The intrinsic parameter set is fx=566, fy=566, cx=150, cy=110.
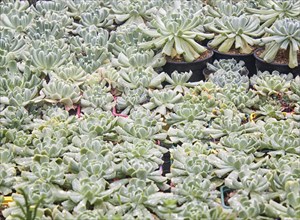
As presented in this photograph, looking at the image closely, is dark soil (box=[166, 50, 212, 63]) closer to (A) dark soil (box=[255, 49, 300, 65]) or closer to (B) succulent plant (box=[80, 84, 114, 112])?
(A) dark soil (box=[255, 49, 300, 65])

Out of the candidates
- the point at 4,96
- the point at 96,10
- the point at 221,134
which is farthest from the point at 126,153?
the point at 96,10

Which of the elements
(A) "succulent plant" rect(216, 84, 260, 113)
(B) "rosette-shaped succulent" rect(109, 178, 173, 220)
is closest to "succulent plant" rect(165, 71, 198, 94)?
(A) "succulent plant" rect(216, 84, 260, 113)

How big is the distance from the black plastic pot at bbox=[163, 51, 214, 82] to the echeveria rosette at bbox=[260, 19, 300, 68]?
1.23 ft

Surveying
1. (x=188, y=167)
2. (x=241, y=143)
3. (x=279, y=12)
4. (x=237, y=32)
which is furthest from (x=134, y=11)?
→ (x=188, y=167)

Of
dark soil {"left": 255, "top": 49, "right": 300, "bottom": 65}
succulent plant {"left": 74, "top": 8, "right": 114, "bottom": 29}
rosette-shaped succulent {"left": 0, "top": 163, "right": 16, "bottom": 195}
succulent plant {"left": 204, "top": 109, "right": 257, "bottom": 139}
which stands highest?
succulent plant {"left": 74, "top": 8, "right": 114, "bottom": 29}

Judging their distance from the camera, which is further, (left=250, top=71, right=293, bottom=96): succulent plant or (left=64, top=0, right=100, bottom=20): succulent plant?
(left=64, top=0, right=100, bottom=20): succulent plant

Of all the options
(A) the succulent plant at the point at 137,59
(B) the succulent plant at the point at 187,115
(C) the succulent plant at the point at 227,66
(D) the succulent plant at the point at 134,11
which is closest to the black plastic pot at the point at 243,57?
(C) the succulent plant at the point at 227,66

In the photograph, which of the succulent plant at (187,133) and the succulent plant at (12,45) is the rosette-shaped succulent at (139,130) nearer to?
the succulent plant at (187,133)

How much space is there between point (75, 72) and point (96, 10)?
861 millimetres

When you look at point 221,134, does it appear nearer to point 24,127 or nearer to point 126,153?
point 126,153

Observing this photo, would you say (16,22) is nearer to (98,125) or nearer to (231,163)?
(98,125)

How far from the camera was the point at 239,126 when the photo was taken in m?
2.64

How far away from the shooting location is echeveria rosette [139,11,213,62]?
11.1 ft

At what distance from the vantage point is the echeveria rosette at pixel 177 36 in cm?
338
